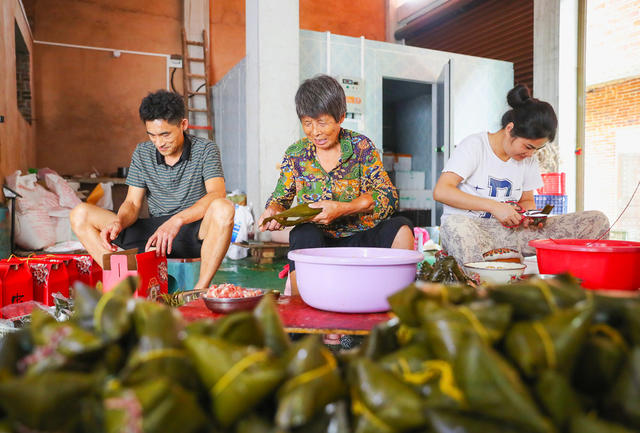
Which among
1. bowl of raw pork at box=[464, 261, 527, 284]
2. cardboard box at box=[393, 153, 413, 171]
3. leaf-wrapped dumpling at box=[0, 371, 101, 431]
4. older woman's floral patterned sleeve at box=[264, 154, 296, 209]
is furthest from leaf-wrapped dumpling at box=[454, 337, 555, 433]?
cardboard box at box=[393, 153, 413, 171]

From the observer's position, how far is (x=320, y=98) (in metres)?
2.30

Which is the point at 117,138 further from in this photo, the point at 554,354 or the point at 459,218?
the point at 554,354

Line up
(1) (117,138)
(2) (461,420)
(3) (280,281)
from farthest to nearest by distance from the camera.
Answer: (1) (117,138) → (3) (280,281) → (2) (461,420)

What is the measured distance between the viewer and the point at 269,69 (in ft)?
17.6

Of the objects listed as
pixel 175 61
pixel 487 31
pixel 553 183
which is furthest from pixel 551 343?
pixel 175 61

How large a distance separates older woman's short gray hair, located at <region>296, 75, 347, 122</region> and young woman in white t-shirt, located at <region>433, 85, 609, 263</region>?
0.96 m

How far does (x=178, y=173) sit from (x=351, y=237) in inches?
49.2

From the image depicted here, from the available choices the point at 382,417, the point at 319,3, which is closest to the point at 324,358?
the point at 382,417

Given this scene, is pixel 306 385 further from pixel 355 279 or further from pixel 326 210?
pixel 326 210

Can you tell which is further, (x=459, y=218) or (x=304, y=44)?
(x=304, y=44)

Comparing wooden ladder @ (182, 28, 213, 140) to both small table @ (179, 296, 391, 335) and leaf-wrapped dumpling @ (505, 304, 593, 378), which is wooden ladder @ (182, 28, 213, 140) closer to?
small table @ (179, 296, 391, 335)

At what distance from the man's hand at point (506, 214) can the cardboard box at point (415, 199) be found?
187 inches

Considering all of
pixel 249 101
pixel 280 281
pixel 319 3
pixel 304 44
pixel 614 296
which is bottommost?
pixel 280 281

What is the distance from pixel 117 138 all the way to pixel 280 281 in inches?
262
